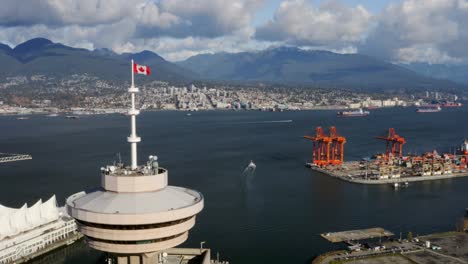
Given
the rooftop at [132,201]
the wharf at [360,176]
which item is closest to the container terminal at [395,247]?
the rooftop at [132,201]

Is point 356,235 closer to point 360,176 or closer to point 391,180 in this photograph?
point 391,180

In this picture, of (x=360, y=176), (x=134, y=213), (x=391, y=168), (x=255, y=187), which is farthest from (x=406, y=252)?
(x=391, y=168)

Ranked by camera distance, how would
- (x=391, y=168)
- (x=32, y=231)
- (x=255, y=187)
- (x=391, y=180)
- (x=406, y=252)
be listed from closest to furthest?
(x=406, y=252), (x=32, y=231), (x=255, y=187), (x=391, y=180), (x=391, y=168)

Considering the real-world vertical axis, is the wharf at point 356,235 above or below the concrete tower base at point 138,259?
below

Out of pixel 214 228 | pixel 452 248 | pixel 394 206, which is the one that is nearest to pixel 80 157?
pixel 214 228

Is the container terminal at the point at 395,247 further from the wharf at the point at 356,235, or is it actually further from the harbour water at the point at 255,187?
the harbour water at the point at 255,187

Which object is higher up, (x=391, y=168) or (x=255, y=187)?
(x=391, y=168)

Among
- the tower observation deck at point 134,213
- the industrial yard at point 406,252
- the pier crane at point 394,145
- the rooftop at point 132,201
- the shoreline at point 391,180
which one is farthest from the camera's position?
the pier crane at point 394,145
